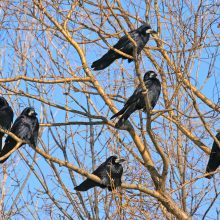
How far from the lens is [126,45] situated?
7.34 metres

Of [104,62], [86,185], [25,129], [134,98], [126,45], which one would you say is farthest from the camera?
[126,45]

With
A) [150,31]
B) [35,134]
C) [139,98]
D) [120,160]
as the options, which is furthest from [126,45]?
[35,134]

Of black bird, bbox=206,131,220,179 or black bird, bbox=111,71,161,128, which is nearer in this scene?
black bird, bbox=111,71,161,128

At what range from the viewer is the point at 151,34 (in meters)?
7.77

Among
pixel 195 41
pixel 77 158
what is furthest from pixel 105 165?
pixel 195 41

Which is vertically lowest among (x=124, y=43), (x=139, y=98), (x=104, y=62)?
(x=139, y=98)

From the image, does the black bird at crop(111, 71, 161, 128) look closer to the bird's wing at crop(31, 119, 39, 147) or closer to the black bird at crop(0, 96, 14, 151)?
the bird's wing at crop(31, 119, 39, 147)

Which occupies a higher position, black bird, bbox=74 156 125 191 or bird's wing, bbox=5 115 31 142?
bird's wing, bbox=5 115 31 142

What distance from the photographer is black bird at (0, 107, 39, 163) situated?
23.5 feet

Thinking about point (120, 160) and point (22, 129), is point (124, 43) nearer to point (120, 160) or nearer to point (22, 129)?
point (120, 160)

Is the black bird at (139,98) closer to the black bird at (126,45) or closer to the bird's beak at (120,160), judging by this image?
the black bird at (126,45)

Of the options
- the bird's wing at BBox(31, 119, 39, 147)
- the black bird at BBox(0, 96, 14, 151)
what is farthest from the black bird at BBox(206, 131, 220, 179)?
the black bird at BBox(0, 96, 14, 151)

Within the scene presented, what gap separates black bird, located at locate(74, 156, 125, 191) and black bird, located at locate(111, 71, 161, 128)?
1.94 feet

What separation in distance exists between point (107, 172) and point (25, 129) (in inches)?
45.6
